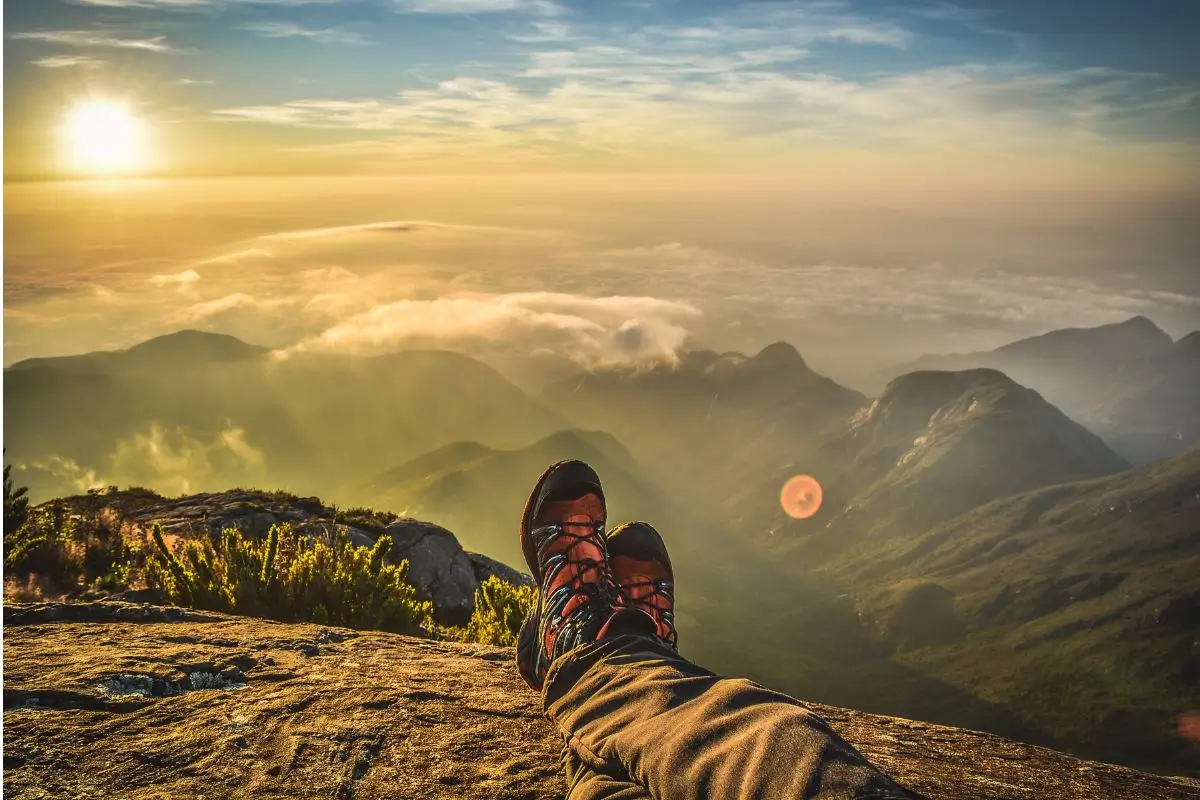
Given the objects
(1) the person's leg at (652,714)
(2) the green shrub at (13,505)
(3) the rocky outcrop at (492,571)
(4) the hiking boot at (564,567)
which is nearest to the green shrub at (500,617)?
(4) the hiking boot at (564,567)

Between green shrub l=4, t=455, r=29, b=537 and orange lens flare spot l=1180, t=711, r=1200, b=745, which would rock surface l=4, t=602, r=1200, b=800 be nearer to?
green shrub l=4, t=455, r=29, b=537

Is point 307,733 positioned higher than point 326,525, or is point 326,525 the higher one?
point 307,733

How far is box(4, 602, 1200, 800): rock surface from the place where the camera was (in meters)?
2.81

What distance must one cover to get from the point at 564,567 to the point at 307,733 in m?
1.83

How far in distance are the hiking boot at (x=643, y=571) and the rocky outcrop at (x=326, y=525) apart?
5.75 m

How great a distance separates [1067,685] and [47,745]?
227752 mm

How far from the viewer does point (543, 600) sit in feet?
14.7

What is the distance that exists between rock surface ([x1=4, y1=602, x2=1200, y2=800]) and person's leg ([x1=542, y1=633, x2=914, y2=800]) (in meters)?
0.35

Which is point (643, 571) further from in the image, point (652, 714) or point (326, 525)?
point (326, 525)

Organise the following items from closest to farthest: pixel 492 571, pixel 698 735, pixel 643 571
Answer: pixel 698 735 < pixel 643 571 < pixel 492 571

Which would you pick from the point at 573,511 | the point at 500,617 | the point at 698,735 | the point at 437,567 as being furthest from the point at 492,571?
the point at 698,735

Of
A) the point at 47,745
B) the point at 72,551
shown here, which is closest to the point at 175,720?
the point at 47,745

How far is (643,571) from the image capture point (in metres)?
5.42

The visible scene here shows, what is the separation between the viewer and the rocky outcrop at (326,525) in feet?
36.4
